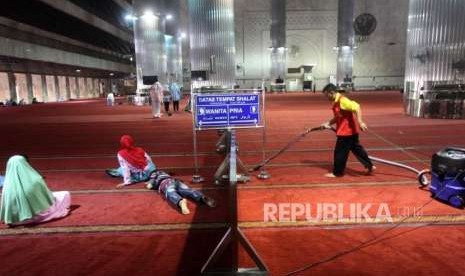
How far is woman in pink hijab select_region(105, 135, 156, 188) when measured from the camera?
5105 mm

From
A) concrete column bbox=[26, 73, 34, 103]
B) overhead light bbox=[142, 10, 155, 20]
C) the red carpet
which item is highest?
overhead light bbox=[142, 10, 155, 20]

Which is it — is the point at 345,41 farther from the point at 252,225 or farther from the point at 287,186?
the point at 252,225

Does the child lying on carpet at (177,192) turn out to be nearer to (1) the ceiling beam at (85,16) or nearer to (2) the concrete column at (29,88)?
(1) the ceiling beam at (85,16)

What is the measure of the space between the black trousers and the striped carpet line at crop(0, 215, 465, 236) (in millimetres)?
1530

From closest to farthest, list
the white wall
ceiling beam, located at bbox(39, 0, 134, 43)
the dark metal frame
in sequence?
the dark metal frame < ceiling beam, located at bbox(39, 0, 134, 43) < the white wall

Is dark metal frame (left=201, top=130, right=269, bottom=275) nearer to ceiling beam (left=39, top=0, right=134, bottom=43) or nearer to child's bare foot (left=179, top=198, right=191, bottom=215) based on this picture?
child's bare foot (left=179, top=198, right=191, bottom=215)

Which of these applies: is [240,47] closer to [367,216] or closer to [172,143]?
[172,143]

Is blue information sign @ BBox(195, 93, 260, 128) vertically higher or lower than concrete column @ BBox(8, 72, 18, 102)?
lower

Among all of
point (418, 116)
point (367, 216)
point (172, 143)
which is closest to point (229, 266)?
point (367, 216)

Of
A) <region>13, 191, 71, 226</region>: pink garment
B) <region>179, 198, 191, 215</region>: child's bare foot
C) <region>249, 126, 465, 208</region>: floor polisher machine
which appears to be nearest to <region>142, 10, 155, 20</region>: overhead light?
<region>13, 191, 71, 226</region>: pink garment

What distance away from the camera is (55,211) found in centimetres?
416

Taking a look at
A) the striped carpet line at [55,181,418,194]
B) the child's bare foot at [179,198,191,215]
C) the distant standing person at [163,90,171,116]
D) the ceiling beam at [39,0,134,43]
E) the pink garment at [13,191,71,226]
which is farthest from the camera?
the ceiling beam at [39,0,134,43]

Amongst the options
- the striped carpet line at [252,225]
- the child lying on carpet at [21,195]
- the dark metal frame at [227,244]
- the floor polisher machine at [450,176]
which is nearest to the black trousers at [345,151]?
the floor polisher machine at [450,176]

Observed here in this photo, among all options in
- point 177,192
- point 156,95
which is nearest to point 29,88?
point 156,95
